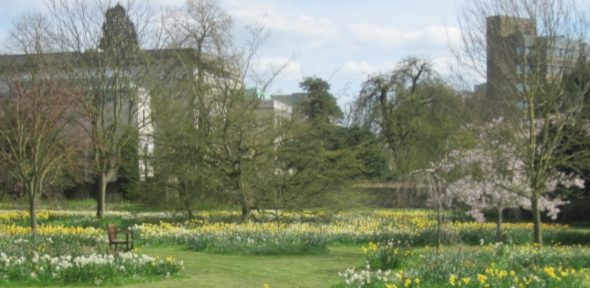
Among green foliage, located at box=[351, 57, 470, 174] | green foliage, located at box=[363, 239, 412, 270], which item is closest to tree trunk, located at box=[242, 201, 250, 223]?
green foliage, located at box=[363, 239, 412, 270]

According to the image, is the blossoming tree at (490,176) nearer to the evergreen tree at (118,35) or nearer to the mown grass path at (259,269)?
the mown grass path at (259,269)

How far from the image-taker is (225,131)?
20.8 m

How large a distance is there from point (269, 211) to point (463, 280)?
1443cm

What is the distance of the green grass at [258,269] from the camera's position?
35.2 feet

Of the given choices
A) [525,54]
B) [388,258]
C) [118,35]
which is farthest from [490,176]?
[118,35]

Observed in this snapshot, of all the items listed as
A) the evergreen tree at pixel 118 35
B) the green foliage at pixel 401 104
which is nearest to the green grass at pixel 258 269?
the evergreen tree at pixel 118 35

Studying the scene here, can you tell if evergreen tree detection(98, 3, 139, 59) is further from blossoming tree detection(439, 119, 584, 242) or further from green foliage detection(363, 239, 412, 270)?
green foliage detection(363, 239, 412, 270)

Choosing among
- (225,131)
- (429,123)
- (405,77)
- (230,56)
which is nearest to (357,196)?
(225,131)

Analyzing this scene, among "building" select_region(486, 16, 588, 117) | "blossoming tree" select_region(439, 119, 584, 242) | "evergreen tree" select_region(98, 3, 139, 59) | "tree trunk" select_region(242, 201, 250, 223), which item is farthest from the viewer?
"evergreen tree" select_region(98, 3, 139, 59)

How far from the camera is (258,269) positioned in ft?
40.8

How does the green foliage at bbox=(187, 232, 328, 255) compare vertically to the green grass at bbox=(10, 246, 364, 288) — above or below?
above

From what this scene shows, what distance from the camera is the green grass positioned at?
422 inches

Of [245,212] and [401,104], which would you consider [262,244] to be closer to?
[245,212]

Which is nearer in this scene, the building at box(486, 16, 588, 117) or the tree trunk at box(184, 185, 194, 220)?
the building at box(486, 16, 588, 117)
